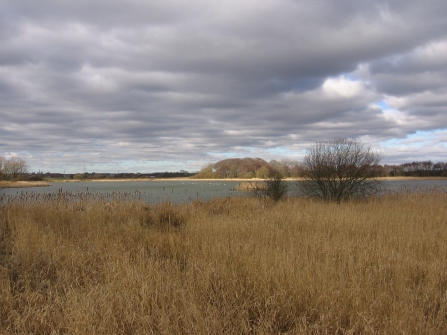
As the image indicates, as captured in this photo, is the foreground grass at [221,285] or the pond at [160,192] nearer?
the foreground grass at [221,285]

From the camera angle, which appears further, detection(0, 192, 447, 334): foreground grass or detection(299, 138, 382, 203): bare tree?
detection(299, 138, 382, 203): bare tree

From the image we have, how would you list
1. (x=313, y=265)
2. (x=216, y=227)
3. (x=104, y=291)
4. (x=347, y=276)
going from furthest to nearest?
(x=216, y=227) → (x=313, y=265) → (x=347, y=276) → (x=104, y=291)

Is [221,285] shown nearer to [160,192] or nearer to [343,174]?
[343,174]

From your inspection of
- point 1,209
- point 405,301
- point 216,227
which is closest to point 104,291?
point 405,301

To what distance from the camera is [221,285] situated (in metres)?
4.19

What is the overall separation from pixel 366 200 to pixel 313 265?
11969 mm

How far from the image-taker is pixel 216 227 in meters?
8.02

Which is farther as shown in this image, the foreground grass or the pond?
the pond

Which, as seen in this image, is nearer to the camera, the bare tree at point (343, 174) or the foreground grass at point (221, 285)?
the foreground grass at point (221, 285)

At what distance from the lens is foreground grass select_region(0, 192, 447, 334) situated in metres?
3.33

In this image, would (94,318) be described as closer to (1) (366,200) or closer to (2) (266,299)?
(2) (266,299)

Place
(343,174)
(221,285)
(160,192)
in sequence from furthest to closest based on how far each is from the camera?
(160,192) < (343,174) < (221,285)

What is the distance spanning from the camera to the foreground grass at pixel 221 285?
131 inches

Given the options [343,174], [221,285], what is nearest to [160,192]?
[343,174]
